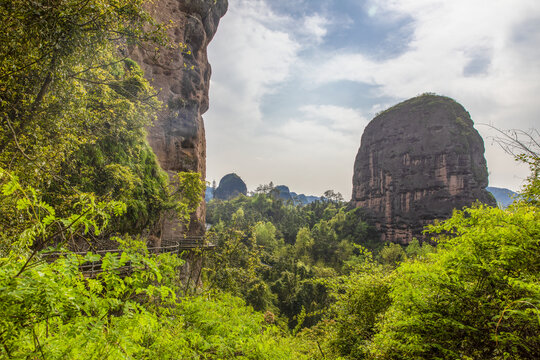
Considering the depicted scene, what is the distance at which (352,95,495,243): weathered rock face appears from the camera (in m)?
45.8

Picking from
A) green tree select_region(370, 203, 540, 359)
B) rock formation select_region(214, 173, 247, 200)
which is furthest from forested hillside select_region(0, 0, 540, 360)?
rock formation select_region(214, 173, 247, 200)

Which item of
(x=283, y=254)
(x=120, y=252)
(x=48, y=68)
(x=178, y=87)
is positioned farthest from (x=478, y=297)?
(x=283, y=254)

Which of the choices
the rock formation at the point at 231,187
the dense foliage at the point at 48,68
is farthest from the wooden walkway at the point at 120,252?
the rock formation at the point at 231,187

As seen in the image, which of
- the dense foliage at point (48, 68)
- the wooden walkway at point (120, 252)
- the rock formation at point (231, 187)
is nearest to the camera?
the wooden walkway at point (120, 252)

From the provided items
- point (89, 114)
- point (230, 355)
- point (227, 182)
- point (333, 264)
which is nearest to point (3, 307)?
point (230, 355)

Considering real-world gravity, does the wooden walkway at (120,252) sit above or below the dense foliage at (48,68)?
below

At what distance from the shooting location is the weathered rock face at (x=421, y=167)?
1801 inches

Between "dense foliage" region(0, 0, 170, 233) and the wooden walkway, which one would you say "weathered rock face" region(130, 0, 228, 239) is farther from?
"dense foliage" region(0, 0, 170, 233)

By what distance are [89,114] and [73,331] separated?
19.9 feet

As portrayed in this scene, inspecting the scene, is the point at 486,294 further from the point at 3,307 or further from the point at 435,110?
the point at 435,110

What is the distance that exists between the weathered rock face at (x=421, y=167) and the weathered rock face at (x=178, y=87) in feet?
138

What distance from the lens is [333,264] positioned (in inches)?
1609

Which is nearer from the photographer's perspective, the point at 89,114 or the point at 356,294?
the point at 89,114

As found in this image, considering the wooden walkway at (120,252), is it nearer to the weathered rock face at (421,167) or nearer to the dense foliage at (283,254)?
the dense foliage at (283,254)
